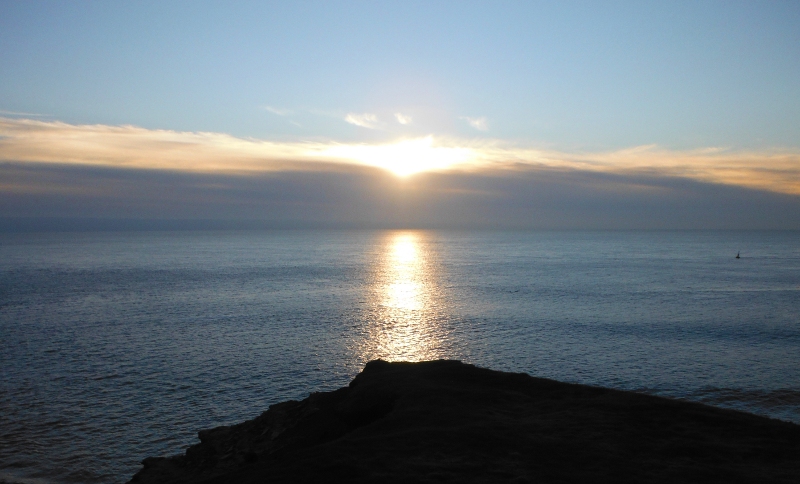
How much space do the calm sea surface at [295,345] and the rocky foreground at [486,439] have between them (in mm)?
8825

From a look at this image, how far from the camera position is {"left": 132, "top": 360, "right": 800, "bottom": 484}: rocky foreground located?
18.8 metres

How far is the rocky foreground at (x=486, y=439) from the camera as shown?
61.7 feet

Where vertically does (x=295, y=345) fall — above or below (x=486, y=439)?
below

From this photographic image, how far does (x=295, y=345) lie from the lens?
206ft

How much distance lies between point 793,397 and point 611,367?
14.4 m

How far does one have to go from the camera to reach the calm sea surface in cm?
3872

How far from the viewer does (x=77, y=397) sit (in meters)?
43.6

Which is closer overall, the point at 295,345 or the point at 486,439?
the point at 486,439

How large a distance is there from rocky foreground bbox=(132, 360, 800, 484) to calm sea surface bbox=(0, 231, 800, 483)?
8.82 meters

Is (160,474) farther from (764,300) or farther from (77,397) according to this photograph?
(764,300)

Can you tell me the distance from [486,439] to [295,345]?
43708mm

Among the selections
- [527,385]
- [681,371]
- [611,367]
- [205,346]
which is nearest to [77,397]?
[205,346]

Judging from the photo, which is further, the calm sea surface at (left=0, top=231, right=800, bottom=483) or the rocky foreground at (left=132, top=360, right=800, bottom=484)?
the calm sea surface at (left=0, top=231, right=800, bottom=483)

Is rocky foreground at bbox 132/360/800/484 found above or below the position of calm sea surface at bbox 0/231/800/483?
above
